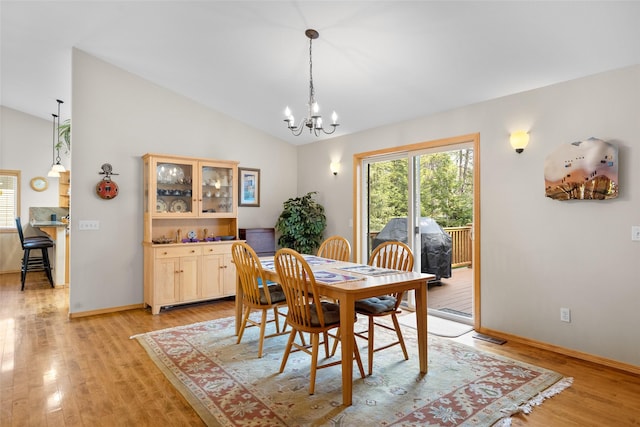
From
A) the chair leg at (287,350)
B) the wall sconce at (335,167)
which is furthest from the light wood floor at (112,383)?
the wall sconce at (335,167)

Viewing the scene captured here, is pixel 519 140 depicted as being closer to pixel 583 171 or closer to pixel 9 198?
pixel 583 171

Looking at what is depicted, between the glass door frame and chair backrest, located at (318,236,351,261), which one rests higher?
the glass door frame

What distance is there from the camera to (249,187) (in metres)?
5.75

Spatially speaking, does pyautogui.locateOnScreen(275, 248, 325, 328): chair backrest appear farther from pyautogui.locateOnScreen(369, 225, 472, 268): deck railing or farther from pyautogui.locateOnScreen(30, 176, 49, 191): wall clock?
pyautogui.locateOnScreen(30, 176, 49, 191): wall clock

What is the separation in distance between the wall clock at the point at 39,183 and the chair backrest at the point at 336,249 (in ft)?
20.7

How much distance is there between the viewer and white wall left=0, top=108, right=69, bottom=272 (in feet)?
22.7

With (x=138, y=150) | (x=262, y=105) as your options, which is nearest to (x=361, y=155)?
(x=262, y=105)

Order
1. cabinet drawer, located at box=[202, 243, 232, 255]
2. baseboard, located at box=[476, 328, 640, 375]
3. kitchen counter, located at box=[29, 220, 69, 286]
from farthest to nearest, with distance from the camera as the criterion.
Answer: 1. kitchen counter, located at box=[29, 220, 69, 286]
2. cabinet drawer, located at box=[202, 243, 232, 255]
3. baseboard, located at box=[476, 328, 640, 375]

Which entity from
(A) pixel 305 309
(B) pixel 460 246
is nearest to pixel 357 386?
(A) pixel 305 309

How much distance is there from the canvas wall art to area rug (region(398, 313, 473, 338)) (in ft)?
5.13

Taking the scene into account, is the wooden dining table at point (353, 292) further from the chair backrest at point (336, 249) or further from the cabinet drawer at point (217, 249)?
the cabinet drawer at point (217, 249)

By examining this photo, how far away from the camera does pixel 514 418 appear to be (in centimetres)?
223

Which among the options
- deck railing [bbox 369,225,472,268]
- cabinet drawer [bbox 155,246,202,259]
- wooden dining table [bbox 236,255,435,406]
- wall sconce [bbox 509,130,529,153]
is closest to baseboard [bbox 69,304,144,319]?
cabinet drawer [bbox 155,246,202,259]

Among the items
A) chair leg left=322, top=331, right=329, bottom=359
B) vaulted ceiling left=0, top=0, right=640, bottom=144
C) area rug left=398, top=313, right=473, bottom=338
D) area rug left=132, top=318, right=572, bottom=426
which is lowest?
area rug left=132, top=318, right=572, bottom=426
